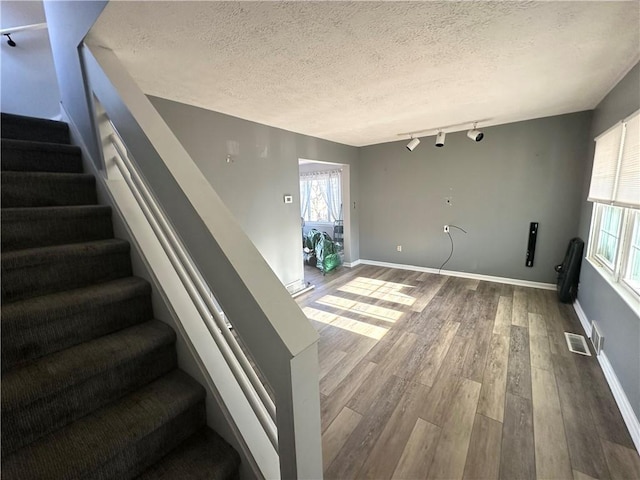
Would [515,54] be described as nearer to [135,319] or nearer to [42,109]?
[135,319]

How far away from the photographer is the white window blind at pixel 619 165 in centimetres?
188

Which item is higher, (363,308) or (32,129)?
(32,129)

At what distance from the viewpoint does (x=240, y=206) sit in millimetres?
3172

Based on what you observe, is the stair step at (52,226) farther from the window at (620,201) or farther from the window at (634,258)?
the window at (634,258)

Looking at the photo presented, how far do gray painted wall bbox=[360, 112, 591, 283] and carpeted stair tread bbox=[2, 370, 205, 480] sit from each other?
14.6ft

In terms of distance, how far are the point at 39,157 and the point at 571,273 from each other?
514 centimetres

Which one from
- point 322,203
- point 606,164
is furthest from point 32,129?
point 322,203

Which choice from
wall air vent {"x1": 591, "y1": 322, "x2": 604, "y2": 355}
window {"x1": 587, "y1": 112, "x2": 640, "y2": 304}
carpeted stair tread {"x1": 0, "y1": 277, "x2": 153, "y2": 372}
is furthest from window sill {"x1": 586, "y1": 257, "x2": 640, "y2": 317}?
carpeted stair tread {"x1": 0, "y1": 277, "x2": 153, "y2": 372}

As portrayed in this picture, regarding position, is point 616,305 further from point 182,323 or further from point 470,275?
point 182,323

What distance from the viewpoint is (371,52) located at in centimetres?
170

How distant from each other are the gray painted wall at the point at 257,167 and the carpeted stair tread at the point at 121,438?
2.25 meters

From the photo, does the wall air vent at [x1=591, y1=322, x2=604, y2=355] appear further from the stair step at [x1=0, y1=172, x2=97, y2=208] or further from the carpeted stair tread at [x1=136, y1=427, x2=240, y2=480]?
the stair step at [x1=0, y1=172, x2=97, y2=208]

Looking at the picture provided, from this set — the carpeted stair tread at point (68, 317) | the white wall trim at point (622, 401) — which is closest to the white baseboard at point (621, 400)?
the white wall trim at point (622, 401)

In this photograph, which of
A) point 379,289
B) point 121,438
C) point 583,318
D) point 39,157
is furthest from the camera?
point 379,289
